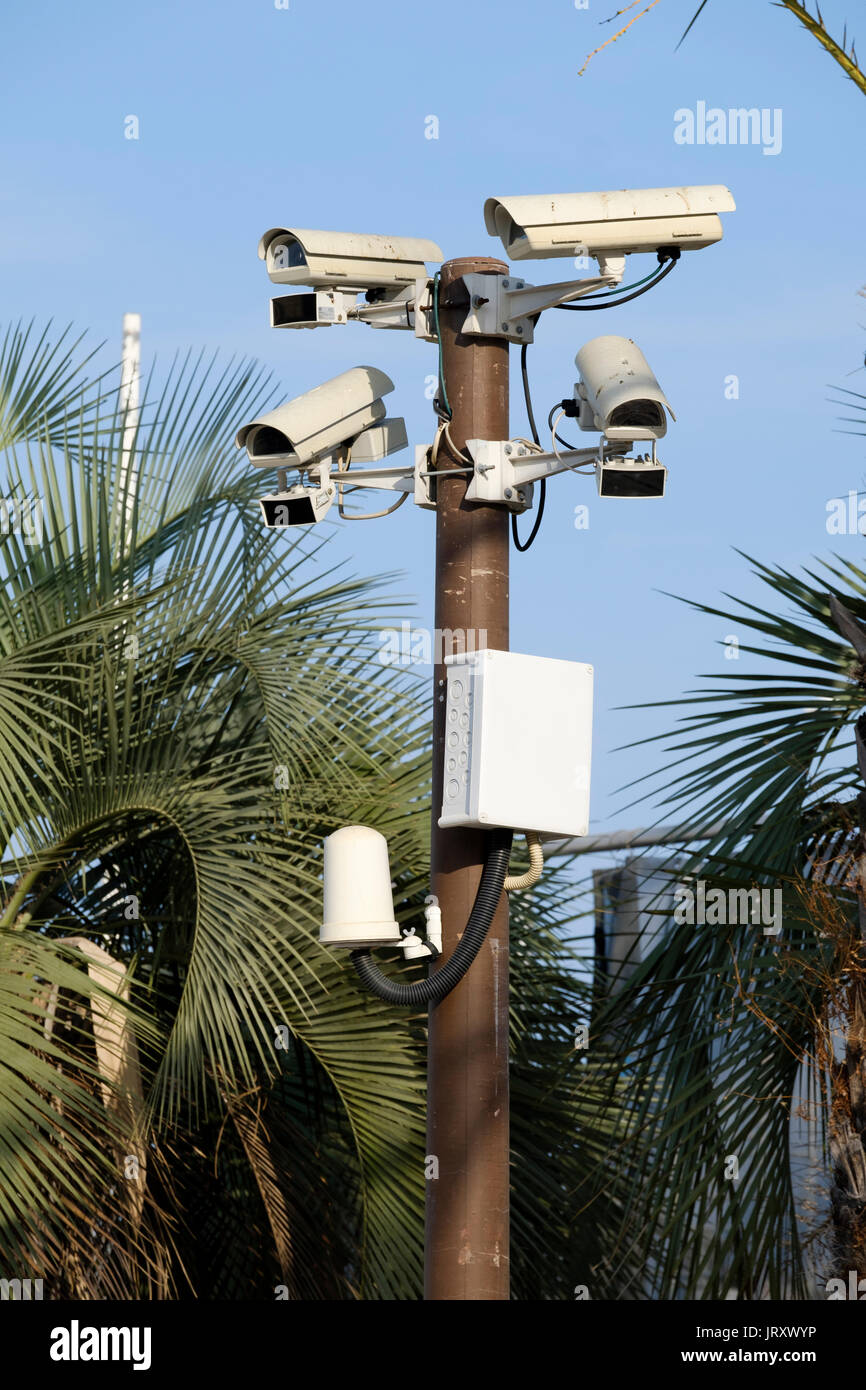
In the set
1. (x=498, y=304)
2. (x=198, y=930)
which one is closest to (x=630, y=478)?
(x=498, y=304)

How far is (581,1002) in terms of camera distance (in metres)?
10.1

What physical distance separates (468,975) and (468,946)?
114 mm

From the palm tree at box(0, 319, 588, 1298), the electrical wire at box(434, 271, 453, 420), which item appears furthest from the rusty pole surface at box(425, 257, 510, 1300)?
the palm tree at box(0, 319, 588, 1298)

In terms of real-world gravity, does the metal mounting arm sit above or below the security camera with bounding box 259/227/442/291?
below

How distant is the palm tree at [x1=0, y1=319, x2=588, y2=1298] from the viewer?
755cm

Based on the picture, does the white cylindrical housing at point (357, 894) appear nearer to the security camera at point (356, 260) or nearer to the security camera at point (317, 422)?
the security camera at point (317, 422)

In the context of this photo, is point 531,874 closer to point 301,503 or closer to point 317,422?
point 301,503

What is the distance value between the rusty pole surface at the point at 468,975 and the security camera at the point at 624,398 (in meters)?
0.30

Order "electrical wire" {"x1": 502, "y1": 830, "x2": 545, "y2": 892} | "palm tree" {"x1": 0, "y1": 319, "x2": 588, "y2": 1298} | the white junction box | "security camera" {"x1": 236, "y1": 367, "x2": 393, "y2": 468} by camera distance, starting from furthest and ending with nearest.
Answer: "palm tree" {"x1": 0, "y1": 319, "x2": 588, "y2": 1298} → "security camera" {"x1": 236, "y1": 367, "x2": 393, "y2": 468} → "electrical wire" {"x1": 502, "y1": 830, "x2": 545, "y2": 892} → the white junction box

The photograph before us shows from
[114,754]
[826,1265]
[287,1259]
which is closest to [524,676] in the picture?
[826,1265]

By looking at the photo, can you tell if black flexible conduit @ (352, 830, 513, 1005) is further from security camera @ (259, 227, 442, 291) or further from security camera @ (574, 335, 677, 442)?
security camera @ (259, 227, 442, 291)

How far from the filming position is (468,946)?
189 inches

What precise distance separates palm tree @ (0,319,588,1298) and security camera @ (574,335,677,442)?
3101 mm
